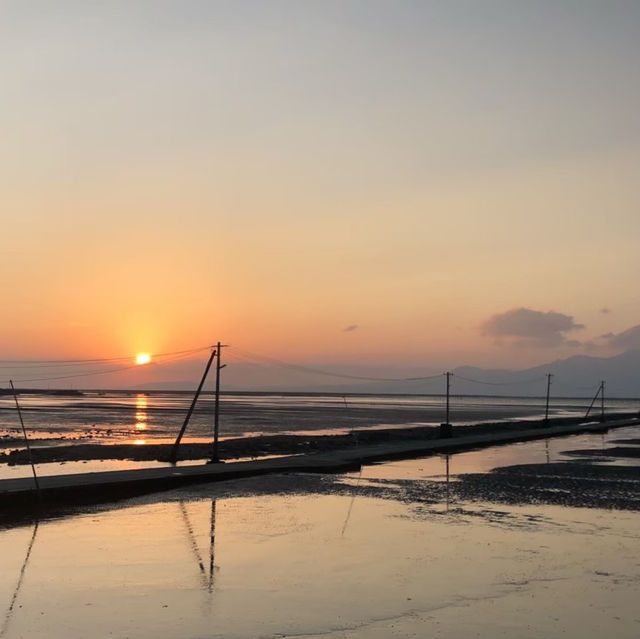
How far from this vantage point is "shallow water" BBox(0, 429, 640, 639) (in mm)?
12109

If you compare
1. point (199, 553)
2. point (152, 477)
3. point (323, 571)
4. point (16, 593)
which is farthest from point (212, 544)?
point (152, 477)

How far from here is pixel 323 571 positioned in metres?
15.6

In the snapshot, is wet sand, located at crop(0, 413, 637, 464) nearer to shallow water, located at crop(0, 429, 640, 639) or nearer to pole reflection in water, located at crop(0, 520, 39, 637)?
shallow water, located at crop(0, 429, 640, 639)

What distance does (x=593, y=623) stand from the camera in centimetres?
1235

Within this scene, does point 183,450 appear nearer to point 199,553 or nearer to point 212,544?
point 212,544

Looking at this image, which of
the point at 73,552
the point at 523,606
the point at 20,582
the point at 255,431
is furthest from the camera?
the point at 255,431

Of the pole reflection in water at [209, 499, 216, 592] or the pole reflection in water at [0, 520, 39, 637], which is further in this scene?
the pole reflection in water at [209, 499, 216, 592]

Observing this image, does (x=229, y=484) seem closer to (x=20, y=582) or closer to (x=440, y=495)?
(x=440, y=495)

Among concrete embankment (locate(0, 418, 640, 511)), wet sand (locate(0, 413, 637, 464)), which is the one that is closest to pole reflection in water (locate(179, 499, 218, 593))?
concrete embankment (locate(0, 418, 640, 511))

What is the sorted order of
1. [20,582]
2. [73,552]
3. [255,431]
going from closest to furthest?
[20,582] → [73,552] → [255,431]

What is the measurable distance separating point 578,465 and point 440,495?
48.8 feet

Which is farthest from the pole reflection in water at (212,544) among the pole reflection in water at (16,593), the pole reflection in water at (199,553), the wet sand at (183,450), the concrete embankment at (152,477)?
the wet sand at (183,450)

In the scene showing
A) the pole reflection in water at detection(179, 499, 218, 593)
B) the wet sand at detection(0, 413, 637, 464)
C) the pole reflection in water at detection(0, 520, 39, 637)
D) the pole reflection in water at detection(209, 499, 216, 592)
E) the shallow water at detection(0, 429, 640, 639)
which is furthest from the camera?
the wet sand at detection(0, 413, 637, 464)

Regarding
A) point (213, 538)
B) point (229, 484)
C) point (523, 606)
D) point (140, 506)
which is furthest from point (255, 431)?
point (523, 606)
